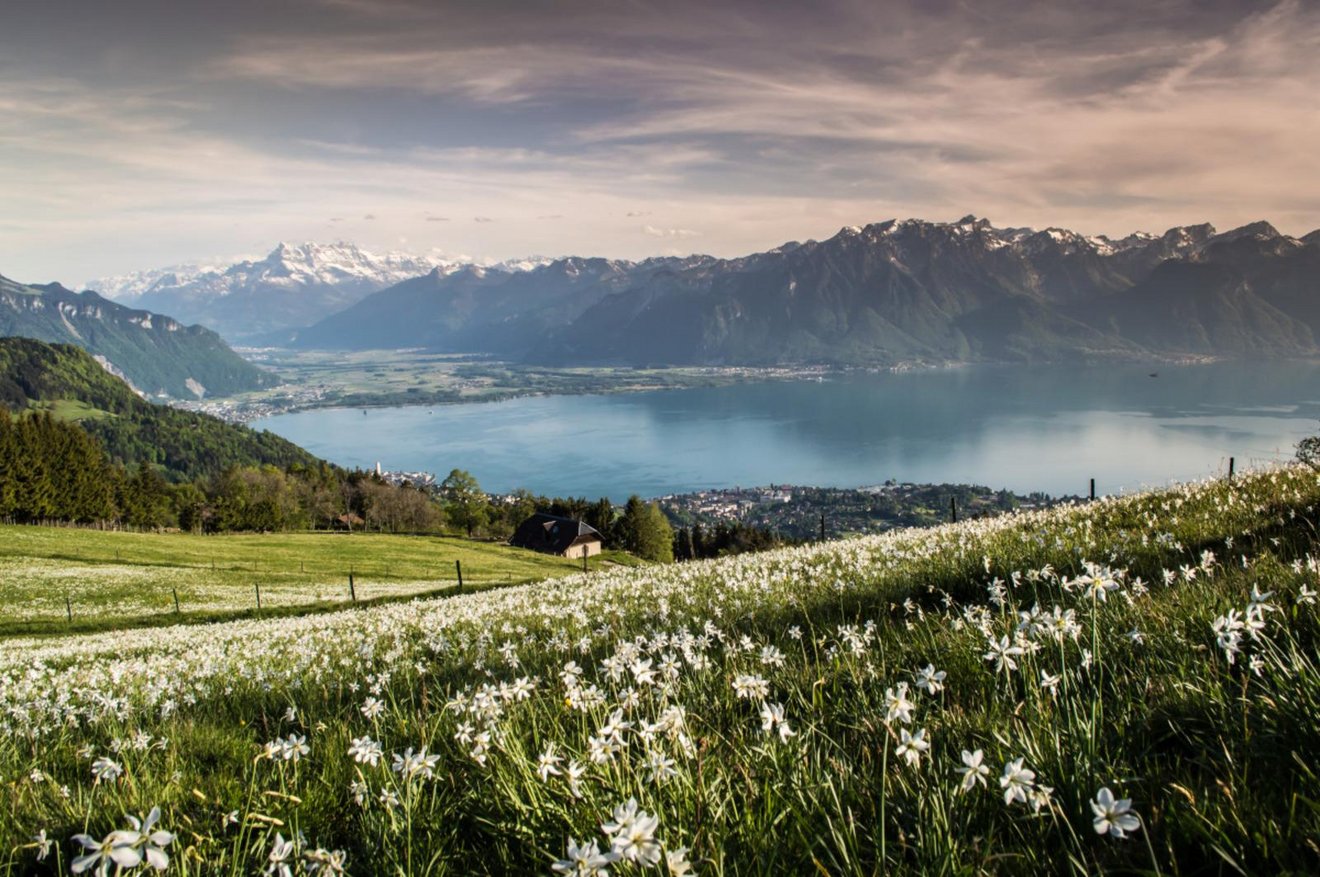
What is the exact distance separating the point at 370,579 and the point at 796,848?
6215 centimetres

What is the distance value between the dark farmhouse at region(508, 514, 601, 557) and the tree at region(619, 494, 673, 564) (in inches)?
235

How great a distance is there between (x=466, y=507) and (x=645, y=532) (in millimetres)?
40592

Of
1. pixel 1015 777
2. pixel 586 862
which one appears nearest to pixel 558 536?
pixel 1015 777

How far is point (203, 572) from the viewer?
182 feet

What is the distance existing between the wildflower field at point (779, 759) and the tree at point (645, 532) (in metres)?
109

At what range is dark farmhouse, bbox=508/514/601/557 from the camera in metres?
106

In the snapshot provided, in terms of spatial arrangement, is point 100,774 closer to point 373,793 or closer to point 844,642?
point 373,793

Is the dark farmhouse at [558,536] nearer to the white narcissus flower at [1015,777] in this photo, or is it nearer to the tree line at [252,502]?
the tree line at [252,502]

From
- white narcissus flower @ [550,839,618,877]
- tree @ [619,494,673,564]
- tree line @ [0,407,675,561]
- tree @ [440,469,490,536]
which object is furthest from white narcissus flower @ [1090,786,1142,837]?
tree @ [440,469,490,536]

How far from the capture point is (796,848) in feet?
7.82

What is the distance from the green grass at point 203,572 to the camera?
39.2 metres

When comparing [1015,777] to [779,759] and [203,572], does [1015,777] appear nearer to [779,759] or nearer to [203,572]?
[779,759]

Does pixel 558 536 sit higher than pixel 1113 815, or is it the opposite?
pixel 1113 815

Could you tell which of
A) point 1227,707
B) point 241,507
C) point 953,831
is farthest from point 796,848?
point 241,507
